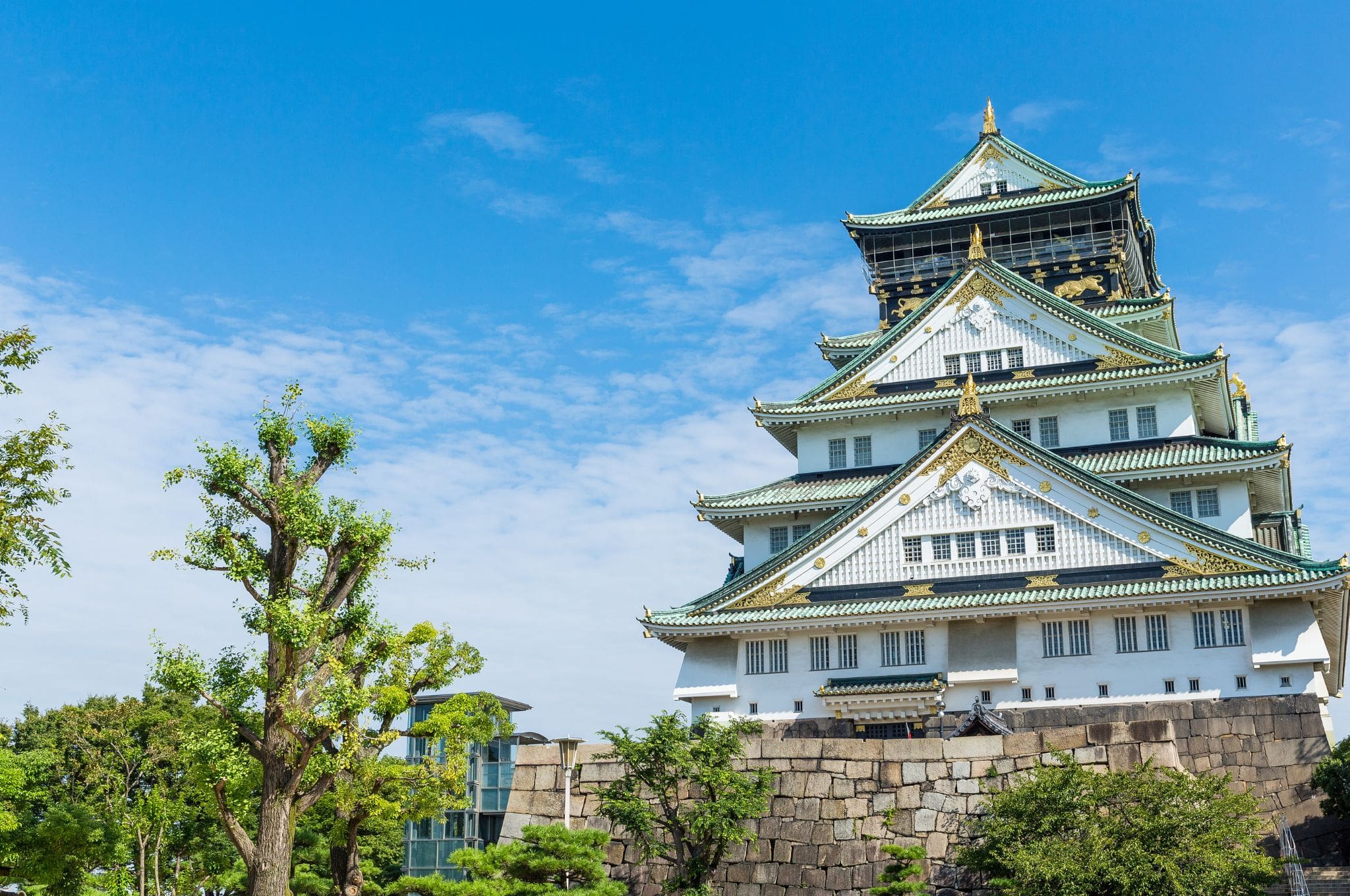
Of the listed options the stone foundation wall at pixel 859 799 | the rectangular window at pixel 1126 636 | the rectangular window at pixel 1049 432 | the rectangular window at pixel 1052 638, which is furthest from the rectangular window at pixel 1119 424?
the stone foundation wall at pixel 859 799

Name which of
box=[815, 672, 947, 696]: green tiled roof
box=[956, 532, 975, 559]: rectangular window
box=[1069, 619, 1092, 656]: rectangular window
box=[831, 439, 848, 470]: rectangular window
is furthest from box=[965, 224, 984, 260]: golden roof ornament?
box=[815, 672, 947, 696]: green tiled roof

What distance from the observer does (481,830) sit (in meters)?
51.3

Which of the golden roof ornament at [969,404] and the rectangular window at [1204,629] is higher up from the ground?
the golden roof ornament at [969,404]

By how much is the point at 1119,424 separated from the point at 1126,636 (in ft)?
29.4

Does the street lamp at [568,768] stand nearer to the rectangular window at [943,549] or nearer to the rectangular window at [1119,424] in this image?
the rectangular window at [943,549]

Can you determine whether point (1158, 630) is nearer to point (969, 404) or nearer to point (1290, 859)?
point (969, 404)

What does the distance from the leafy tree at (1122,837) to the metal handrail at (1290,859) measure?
366 mm

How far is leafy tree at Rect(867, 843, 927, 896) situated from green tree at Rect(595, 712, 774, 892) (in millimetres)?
2391

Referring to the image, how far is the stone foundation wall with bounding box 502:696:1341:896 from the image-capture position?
83.8 ft

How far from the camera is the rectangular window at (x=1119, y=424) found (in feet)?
138

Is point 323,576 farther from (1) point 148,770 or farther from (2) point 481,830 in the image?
(2) point 481,830

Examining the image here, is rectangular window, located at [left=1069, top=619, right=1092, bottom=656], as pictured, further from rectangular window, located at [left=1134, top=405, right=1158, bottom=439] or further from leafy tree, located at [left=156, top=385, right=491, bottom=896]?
leafy tree, located at [left=156, top=385, right=491, bottom=896]

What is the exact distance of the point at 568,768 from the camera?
27.7 metres

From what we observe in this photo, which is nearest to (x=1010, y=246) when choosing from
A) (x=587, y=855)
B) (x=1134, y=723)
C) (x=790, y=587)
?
(x=790, y=587)
